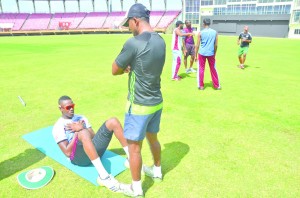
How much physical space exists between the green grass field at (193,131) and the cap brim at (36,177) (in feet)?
0.26

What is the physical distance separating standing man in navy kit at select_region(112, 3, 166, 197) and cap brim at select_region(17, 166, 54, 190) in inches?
54.1

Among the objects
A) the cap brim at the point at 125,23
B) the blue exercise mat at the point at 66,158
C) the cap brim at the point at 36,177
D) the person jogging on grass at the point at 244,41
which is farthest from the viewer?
the person jogging on grass at the point at 244,41

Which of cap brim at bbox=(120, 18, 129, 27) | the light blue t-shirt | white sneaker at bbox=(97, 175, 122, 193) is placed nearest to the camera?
cap brim at bbox=(120, 18, 129, 27)

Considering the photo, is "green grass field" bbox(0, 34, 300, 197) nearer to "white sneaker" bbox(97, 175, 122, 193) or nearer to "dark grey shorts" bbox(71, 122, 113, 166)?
"white sneaker" bbox(97, 175, 122, 193)

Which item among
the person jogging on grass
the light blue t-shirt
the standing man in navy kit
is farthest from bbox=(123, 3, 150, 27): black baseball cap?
the person jogging on grass

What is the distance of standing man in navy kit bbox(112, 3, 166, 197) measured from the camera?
2.82 m

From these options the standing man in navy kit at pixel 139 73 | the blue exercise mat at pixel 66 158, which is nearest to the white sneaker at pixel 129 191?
the standing man in navy kit at pixel 139 73

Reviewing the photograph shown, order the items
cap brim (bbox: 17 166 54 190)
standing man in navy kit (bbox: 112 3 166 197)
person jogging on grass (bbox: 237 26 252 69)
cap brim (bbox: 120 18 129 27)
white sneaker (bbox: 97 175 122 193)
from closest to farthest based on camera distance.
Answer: standing man in navy kit (bbox: 112 3 166 197), cap brim (bbox: 120 18 129 27), white sneaker (bbox: 97 175 122 193), cap brim (bbox: 17 166 54 190), person jogging on grass (bbox: 237 26 252 69)

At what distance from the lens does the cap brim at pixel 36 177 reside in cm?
360

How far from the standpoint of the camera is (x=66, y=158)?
14.1 ft

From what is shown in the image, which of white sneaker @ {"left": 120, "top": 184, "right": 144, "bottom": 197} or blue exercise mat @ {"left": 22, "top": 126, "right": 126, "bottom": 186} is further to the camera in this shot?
blue exercise mat @ {"left": 22, "top": 126, "right": 126, "bottom": 186}

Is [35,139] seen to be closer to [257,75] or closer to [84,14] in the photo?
[257,75]

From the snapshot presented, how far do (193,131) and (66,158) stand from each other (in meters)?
2.62

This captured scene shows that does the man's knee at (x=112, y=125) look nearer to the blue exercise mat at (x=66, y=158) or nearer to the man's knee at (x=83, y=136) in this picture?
the man's knee at (x=83, y=136)
